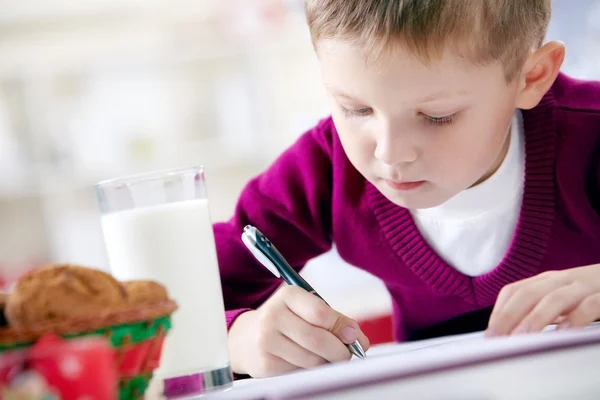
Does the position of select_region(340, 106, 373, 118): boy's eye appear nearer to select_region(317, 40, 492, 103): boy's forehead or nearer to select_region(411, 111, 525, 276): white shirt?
select_region(317, 40, 492, 103): boy's forehead

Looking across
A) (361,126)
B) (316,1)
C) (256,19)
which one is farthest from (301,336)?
(256,19)

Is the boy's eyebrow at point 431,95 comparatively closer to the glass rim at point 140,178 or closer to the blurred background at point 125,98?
the glass rim at point 140,178

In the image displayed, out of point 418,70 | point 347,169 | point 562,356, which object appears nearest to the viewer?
point 562,356

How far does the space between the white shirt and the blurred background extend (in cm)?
243

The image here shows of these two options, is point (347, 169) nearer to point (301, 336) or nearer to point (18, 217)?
point (301, 336)

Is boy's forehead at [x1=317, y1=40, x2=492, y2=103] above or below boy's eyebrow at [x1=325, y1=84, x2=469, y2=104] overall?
above

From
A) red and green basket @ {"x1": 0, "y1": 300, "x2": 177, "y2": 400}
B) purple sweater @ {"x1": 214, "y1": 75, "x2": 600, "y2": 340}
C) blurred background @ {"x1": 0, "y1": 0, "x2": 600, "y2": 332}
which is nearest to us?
red and green basket @ {"x1": 0, "y1": 300, "x2": 177, "y2": 400}

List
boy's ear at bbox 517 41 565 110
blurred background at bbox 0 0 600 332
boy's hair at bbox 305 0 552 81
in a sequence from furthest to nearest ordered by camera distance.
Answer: blurred background at bbox 0 0 600 332 < boy's ear at bbox 517 41 565 110 < boy's hair at bbox 305 0 552 81

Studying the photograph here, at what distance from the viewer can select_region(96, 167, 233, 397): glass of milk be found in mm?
583

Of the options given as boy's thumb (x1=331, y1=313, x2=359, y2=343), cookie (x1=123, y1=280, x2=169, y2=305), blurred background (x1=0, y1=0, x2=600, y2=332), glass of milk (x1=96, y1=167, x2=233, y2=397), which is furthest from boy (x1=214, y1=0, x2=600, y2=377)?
blurred background (x1=0, y1=0, x2=600, y2=332)

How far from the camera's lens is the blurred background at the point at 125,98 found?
3443 mm

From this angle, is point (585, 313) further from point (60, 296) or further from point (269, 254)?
point (60, 296)

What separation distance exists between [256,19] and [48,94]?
1.00m

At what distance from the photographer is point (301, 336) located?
679 mm
